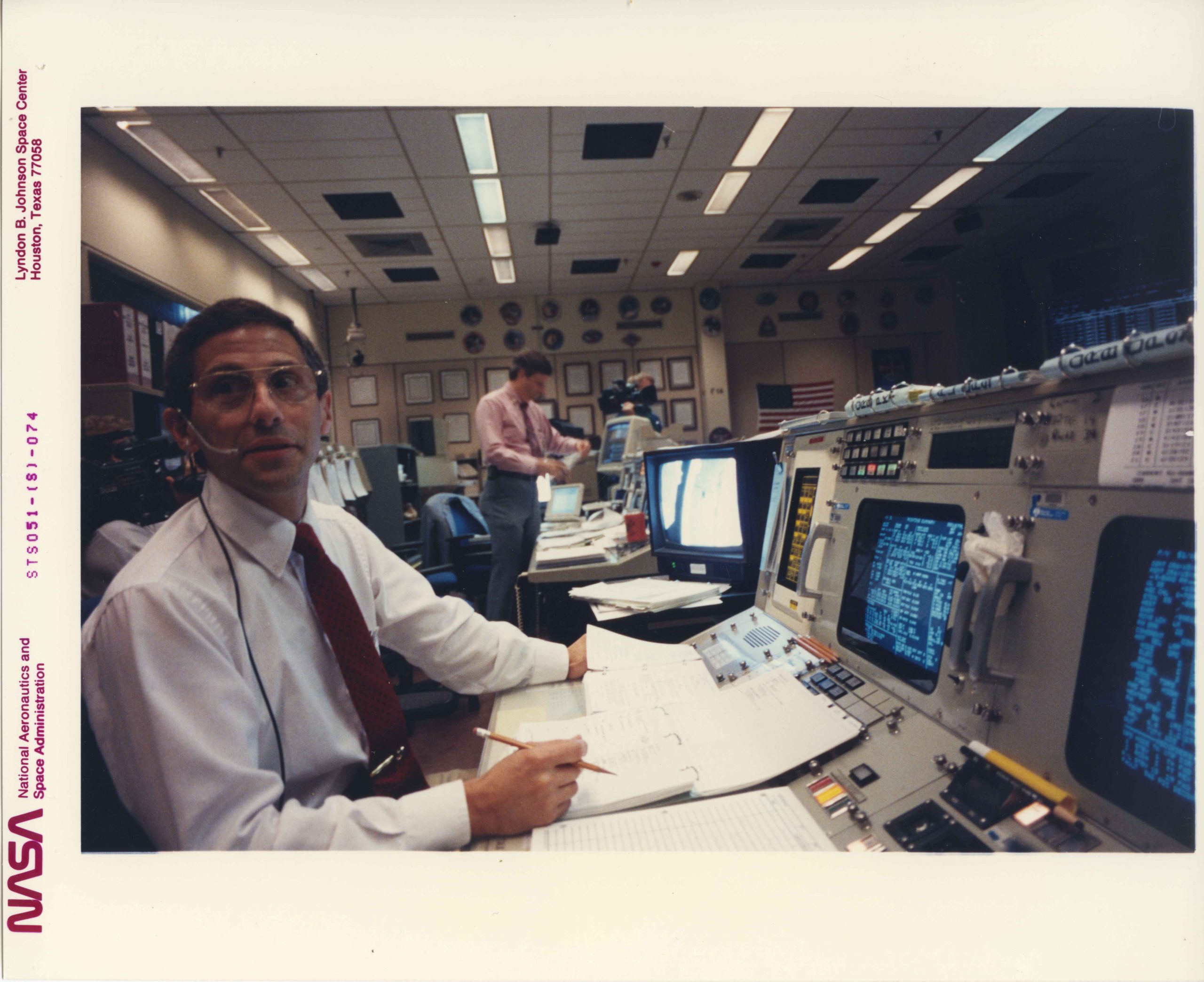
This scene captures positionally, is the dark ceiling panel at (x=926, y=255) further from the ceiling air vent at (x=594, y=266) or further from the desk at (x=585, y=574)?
the ceiling air vent at (x=594, y=266)

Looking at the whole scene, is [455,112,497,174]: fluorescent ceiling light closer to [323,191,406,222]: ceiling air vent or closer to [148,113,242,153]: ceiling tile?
[323,191,406,222]: ceiling air vent

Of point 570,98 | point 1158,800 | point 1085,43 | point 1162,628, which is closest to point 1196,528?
point 1162,628

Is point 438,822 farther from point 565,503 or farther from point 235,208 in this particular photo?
point 235,208

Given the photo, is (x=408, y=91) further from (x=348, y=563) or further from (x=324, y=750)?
(x=324, y=750)

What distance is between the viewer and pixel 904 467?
0.86 meters

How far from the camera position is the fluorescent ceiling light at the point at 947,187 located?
2031 millimetres

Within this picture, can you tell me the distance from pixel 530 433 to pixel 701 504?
1.99 meters

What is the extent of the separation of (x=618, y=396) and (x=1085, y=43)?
2925 millimetres

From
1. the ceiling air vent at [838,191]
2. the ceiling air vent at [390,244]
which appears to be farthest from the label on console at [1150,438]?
the ceiling air vent at [390,244]

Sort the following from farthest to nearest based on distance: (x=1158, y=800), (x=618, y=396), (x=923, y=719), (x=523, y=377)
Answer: (x=618, y=396) < (x=523, y=377) < (x=923, y=719) < (x=1158, y=800)

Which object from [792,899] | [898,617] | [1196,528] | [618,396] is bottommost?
[792,899]

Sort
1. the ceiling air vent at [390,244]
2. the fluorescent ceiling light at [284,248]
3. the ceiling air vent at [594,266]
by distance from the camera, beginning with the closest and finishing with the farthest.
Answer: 1. the fluorescent ceiling light at [284,248]
2. the ceiling air vent at [390,244]
3. the ceiling air vent at [594,266]

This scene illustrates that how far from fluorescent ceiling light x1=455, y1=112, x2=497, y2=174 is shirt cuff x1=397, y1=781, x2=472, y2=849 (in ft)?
10.2

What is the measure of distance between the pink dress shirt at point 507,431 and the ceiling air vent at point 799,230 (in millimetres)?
2271
